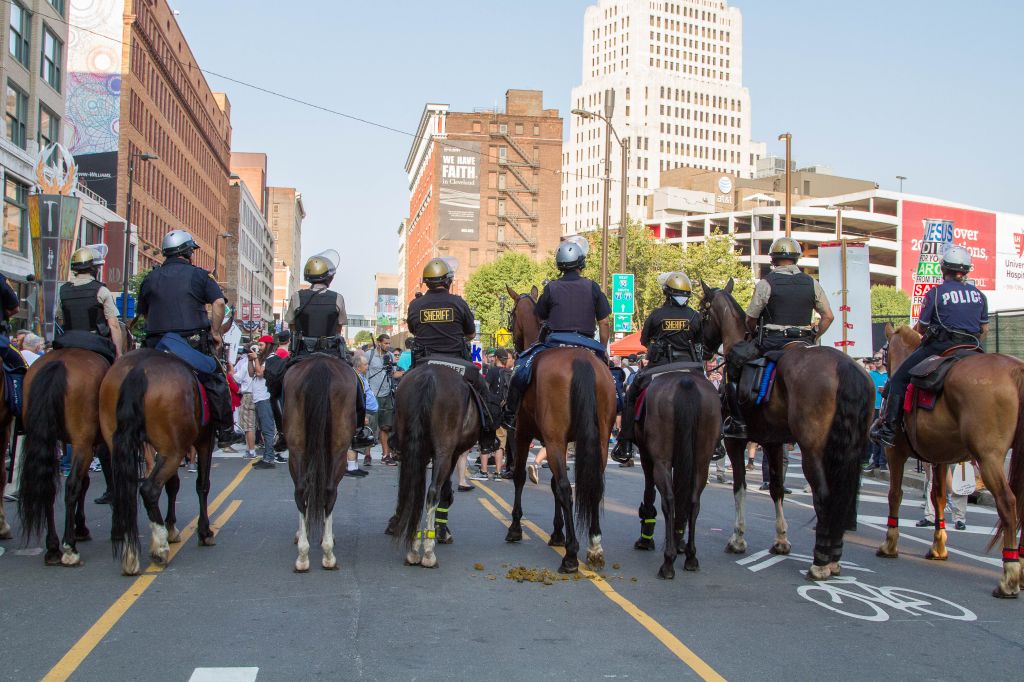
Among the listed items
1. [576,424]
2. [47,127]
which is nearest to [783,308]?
[576,424]

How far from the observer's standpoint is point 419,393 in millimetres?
8820

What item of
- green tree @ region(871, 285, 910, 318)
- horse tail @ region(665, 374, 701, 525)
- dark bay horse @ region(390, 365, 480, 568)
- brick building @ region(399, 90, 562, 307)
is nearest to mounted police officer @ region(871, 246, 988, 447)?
horse tail @ region(665, 374, 701, 525)

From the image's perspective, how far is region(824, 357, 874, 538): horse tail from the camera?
8.34 m

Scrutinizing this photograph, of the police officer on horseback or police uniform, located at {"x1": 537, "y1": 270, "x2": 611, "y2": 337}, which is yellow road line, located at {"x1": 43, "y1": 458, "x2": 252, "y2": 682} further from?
the police officer on horseback

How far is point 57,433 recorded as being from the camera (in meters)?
8.67

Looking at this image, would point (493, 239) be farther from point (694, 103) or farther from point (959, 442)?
point (959, 442)

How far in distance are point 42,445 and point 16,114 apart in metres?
34.9

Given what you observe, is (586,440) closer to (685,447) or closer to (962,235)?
(685,447)

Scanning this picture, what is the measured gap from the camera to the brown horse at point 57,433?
8.39 meters

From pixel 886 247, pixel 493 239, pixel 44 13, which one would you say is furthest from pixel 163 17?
pixel 886 247

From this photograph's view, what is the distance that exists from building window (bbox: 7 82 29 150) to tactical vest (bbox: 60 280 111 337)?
106 ft

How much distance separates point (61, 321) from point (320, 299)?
250 centimetres

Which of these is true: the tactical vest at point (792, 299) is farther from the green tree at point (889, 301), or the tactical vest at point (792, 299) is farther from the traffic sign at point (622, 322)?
the green tree at point (889, 301)

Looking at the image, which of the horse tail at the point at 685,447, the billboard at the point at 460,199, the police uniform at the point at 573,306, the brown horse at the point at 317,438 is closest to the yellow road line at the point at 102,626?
the brown horse at the point at 317,438
